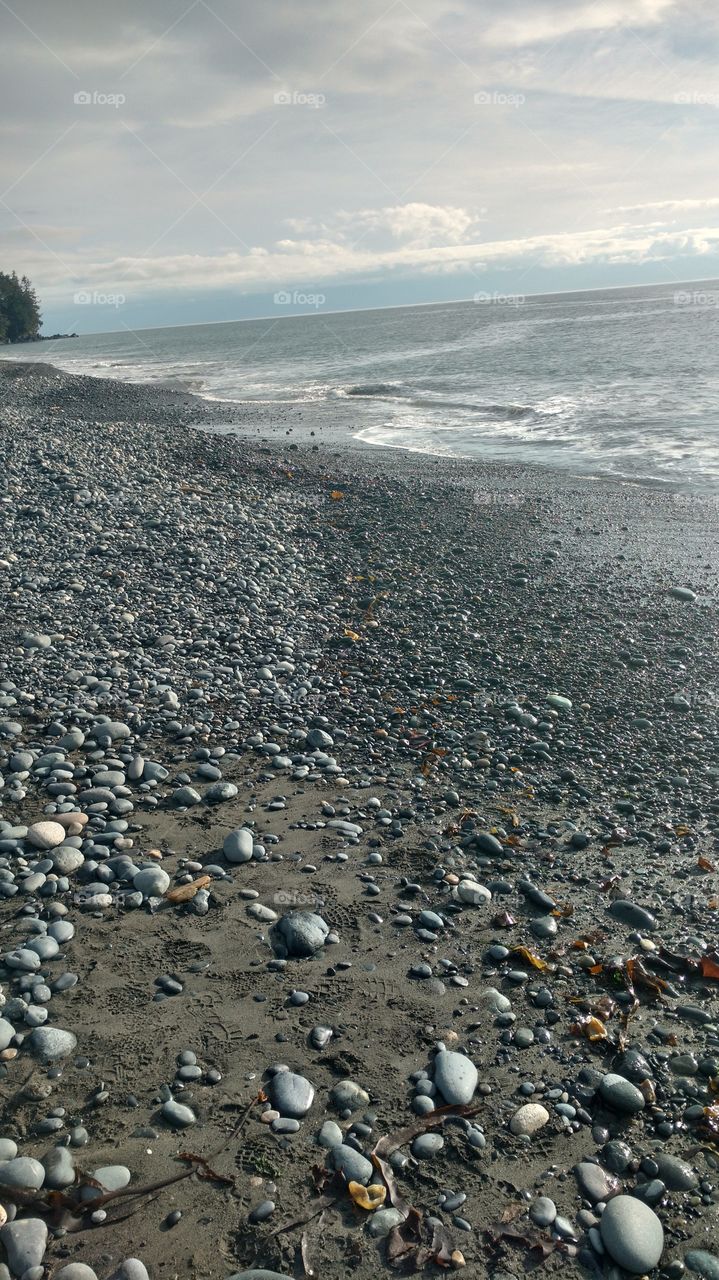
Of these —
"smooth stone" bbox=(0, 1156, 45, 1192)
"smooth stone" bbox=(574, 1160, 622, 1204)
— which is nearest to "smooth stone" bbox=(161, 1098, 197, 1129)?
"smooth stone" bbox=(0, 1156, 45, 1192)

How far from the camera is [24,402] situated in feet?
90.3

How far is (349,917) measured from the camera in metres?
5.16

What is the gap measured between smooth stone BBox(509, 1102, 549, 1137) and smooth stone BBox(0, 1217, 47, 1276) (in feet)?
6.82

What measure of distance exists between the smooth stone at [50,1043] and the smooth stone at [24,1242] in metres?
0.85

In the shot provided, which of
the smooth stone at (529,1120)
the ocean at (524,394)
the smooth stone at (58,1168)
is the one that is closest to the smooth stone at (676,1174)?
the smooth stone at (529,1120)

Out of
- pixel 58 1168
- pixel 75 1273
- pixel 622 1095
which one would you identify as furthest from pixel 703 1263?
pixel 58 1168

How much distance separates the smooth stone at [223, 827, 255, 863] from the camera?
5625mm

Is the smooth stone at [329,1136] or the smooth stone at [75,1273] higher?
the smooth stone at [75,1273]

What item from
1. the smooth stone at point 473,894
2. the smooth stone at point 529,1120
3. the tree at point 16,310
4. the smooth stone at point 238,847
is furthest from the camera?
the tree at point 16,310

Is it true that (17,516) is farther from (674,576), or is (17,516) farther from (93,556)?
(674,576)

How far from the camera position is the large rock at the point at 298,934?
15.8ft

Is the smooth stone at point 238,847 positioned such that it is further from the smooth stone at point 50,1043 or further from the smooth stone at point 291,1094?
the smooth stone at point 291,1094

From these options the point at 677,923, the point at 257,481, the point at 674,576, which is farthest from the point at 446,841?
the point at 257,481

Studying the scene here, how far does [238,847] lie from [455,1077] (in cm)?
225
